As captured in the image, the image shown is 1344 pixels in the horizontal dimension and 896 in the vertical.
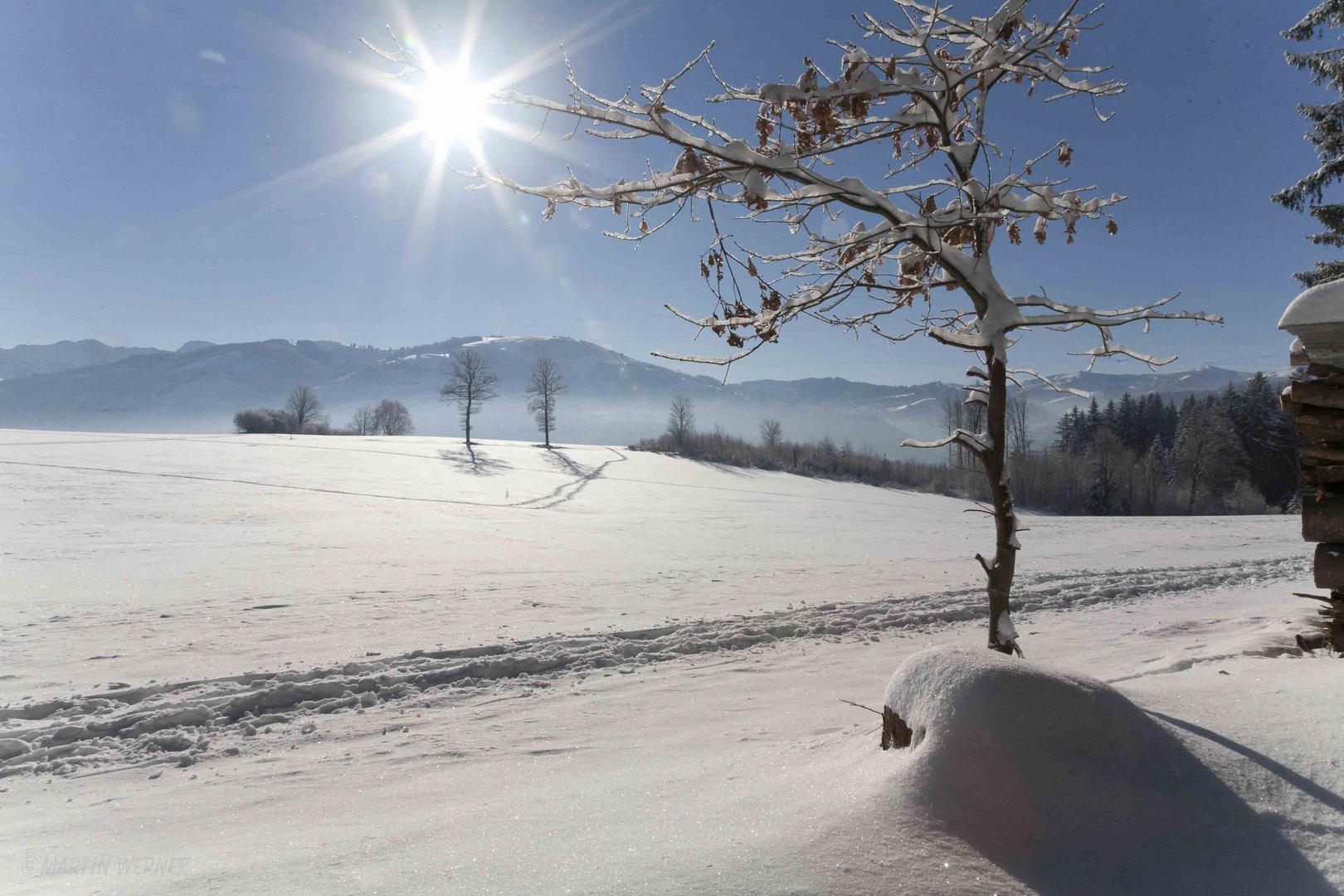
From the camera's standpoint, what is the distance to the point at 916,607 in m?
9.12

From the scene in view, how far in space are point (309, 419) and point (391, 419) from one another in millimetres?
13015

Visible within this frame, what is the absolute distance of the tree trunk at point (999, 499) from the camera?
351cm

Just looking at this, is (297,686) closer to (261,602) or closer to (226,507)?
(261,602)

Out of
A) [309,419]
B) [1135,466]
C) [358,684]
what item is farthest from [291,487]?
[1135,466]

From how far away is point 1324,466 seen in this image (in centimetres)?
495

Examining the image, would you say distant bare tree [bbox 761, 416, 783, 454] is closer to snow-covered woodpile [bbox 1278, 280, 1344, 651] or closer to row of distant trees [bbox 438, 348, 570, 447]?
row of distant trees [bbox 438, 348, 570, 447]

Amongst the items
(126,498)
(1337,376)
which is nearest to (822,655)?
(1337,376)

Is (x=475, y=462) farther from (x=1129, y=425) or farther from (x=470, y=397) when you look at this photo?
(x=1129, y=425)

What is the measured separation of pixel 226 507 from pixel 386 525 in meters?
4.71

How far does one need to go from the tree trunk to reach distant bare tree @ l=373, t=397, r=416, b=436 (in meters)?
90.1

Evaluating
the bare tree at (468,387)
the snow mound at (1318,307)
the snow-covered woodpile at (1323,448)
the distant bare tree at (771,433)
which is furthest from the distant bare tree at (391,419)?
the snow mound at (1318,307)

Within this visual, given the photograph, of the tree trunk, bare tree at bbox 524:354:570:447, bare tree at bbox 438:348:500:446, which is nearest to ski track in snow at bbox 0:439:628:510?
the tree trunk

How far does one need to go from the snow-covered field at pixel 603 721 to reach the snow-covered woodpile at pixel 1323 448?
0.46 m

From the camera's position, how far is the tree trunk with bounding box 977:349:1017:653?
3507 millimetres
